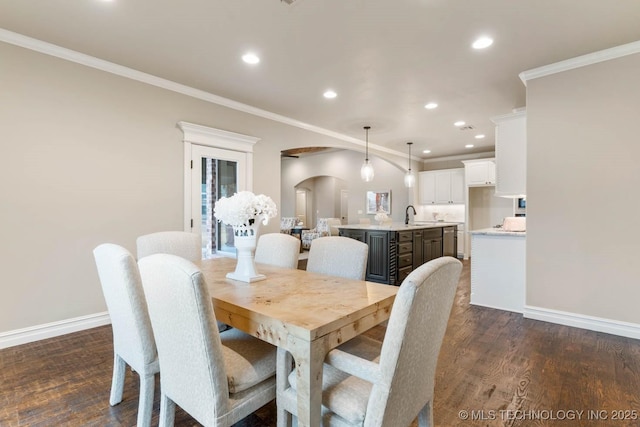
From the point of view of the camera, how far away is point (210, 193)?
410cm

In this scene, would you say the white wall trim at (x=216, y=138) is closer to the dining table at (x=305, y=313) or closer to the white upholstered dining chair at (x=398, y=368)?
the dining table at (x=305, y=313)

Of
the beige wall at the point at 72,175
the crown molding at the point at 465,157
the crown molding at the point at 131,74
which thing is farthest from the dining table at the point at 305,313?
the crown molding at the point at 465,157

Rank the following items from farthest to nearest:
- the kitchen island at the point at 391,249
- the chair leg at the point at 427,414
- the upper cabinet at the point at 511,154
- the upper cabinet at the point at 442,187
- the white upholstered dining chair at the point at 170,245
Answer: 1. the upper cabinet at the point at 442,187
2. the kitchen island at the point at 391,249
3. the upper cabinet at the point at 511,154
4. the white upholstered dining chair at the point at 170,245
5. the chair leg at the point at 427,414

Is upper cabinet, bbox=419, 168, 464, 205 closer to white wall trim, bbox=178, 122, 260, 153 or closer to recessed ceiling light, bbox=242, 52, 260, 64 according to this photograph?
white wall trim, bbox=178, 122, 260, 153

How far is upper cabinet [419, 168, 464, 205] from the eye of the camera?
26.2ft

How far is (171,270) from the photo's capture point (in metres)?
1.19

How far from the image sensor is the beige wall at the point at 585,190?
289 cm

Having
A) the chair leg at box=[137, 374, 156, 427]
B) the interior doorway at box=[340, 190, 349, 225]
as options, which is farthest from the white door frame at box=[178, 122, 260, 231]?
the interior doorway at box=[340, 190, 349, 225]

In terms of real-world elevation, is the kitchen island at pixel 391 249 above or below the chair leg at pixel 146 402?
above

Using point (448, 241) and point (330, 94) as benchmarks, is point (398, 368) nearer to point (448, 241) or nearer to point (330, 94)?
point (330, 94)

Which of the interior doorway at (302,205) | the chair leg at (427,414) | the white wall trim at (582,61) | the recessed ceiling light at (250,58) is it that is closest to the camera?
the chair leg at (427,414)

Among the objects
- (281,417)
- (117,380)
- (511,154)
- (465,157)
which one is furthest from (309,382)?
(465,157)

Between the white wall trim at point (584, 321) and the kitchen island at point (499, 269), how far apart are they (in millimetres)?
262

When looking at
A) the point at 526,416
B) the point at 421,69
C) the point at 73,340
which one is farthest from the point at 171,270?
the point at 421,69
